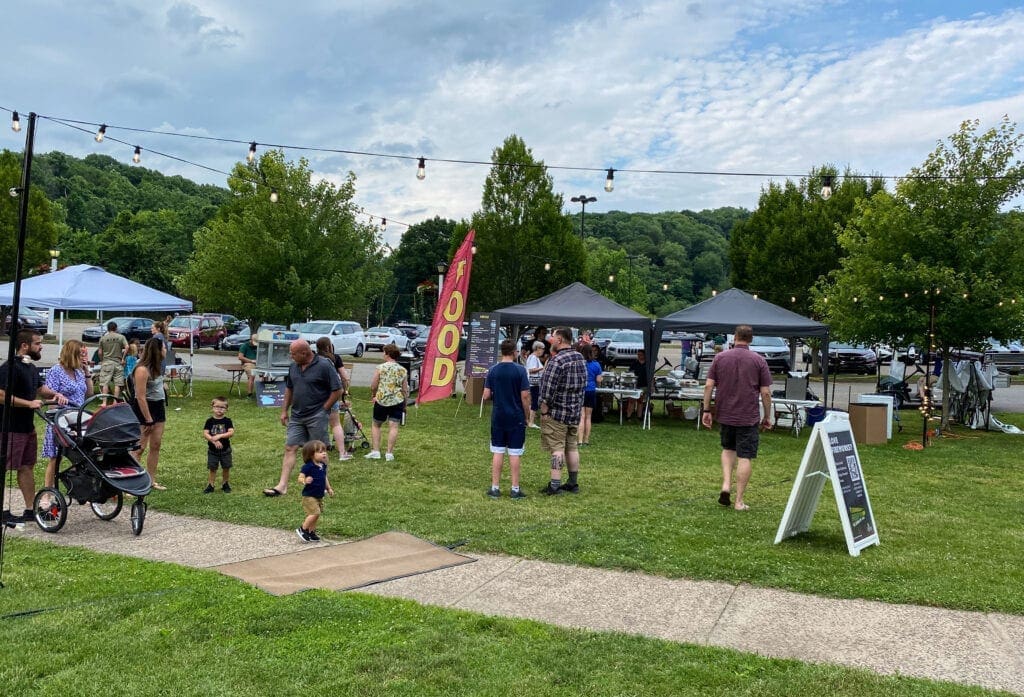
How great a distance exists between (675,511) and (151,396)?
5.29 m

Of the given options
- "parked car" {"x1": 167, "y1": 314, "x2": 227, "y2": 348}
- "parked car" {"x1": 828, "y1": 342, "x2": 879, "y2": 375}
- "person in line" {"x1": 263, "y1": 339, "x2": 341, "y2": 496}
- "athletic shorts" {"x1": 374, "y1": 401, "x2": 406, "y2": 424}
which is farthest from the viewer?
"parked car" {"x1": 167, "y1": 314, "x2": 227, "y2": 348}

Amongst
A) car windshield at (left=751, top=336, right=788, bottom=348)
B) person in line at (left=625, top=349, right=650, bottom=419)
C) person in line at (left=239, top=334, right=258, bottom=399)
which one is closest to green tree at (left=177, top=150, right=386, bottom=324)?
person in line at (left=239, top=334, right=258, bottom=399)

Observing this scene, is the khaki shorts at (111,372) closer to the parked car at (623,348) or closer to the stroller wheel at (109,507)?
the stroller wheel at (109,507)

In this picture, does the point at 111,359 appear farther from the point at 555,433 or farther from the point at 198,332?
the point at 198,332

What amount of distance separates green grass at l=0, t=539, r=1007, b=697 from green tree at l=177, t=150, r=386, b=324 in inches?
629

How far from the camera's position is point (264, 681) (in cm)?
363

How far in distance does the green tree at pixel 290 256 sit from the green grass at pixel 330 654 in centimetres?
1597

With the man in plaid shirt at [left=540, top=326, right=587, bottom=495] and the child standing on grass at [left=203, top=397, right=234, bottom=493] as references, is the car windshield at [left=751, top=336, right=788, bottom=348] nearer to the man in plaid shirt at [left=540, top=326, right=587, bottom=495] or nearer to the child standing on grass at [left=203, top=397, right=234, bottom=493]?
the man in plaid shirt at [left=540, top=326, right=587, bottom=495]

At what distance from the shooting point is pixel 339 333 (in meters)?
32.4

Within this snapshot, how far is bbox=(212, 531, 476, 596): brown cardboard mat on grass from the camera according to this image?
519 centimetres

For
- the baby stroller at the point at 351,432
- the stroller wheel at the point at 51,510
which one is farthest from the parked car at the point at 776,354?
the stroller wheel at the point at 51,510

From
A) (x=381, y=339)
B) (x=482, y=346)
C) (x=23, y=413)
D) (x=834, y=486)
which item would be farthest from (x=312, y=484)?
(x=381, y=339)

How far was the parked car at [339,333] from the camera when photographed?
30.7 meters

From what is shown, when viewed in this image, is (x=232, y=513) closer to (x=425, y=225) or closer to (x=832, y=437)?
(x=832, y=437)
